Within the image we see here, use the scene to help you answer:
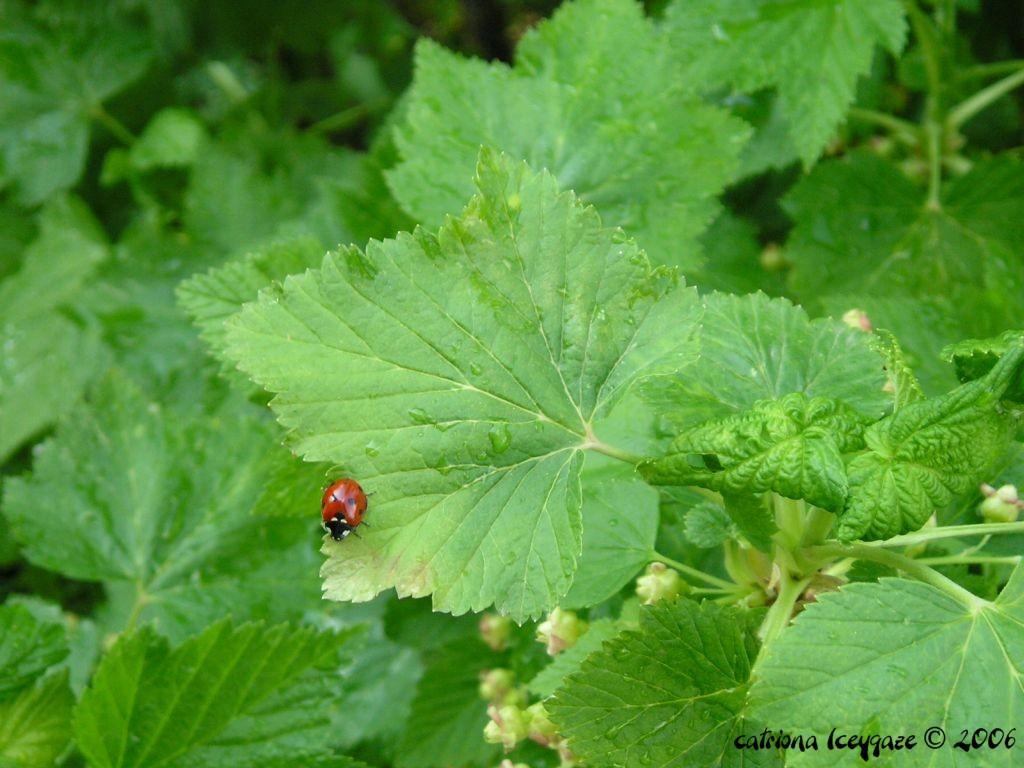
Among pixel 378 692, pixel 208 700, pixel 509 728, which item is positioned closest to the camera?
pixel 509 728

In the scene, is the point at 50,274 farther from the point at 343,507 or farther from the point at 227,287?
the point at 343,507

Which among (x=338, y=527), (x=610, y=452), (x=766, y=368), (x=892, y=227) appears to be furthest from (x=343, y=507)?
(x=892, y=227)

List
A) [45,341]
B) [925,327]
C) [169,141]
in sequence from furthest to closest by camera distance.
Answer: [169,141] < [45,341] < [925,327]

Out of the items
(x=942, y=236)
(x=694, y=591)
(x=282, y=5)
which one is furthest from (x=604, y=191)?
(x=282, y=5)

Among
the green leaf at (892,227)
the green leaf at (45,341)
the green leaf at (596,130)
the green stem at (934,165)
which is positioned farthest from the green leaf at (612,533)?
the green leaf at (45,341)

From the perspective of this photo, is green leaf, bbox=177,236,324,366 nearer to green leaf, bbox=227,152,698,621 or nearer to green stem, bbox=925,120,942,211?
green leaf, bbox=227,152,698,621

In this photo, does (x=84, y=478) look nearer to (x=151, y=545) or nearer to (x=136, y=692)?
(x=151, y=545)

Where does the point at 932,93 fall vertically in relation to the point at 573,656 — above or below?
above

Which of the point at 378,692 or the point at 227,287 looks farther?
the point at 378,692
